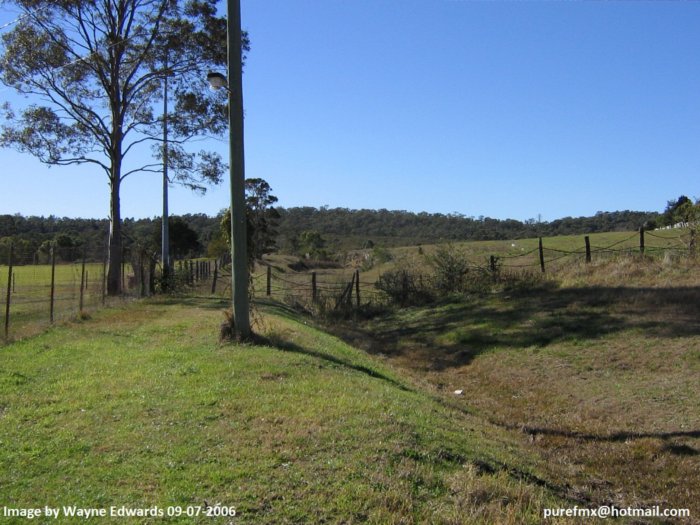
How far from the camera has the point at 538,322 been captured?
51.4ft

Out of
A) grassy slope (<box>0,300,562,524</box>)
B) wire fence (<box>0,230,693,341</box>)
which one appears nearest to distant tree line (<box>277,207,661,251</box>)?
wire fence (<box>0,230,693,341</box>)

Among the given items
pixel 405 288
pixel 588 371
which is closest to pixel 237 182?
pixel 588 371

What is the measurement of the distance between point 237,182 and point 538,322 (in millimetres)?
8783

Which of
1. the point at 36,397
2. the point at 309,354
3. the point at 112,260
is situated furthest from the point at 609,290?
the point at 112,260

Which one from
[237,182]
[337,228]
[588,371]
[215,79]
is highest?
[337,228]

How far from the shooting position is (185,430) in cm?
588

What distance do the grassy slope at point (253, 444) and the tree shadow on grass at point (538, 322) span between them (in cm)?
594

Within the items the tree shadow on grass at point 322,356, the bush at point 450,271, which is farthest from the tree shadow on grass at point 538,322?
the tree shadow on grass at point 322,356

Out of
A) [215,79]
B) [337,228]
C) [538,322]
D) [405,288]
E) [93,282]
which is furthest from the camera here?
[337,228]

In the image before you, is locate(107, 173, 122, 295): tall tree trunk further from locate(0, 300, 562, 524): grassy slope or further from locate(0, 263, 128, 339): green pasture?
locate(0, 300, 562, 524): grassy slope

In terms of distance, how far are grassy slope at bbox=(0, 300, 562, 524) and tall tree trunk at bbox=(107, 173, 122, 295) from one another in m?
13.0

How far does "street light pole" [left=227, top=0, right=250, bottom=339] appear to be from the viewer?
11133 mm

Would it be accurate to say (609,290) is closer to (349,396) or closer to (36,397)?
(349,396)

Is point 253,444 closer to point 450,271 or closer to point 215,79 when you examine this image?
point 215,79
